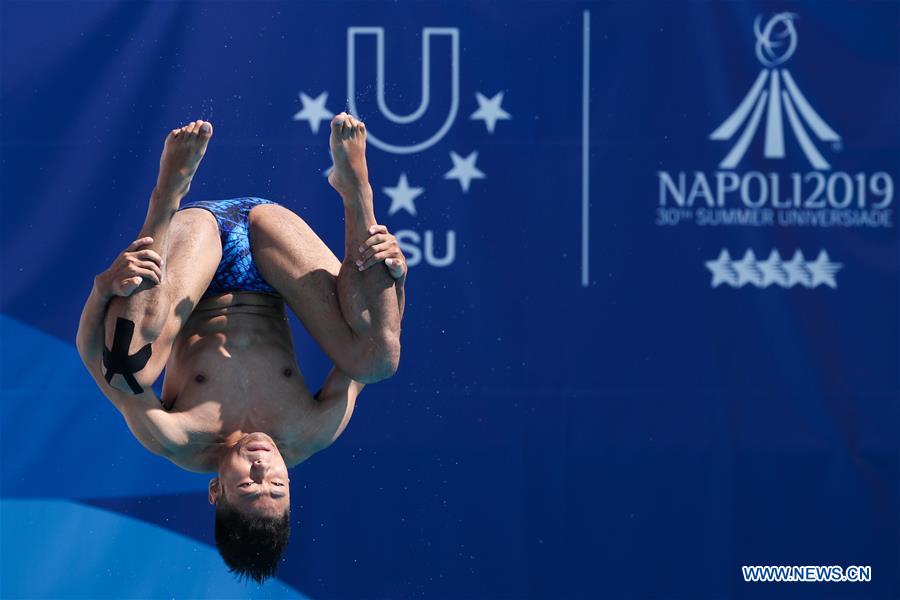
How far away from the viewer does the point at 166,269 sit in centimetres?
375

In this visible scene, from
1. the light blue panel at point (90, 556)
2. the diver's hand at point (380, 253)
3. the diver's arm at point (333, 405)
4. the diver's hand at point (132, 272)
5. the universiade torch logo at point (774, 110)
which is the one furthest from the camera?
the universiade torch logo at point (774, 110)

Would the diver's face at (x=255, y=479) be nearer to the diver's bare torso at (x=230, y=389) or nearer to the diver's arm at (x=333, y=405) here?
the diver's bare torso at (x=230, y=389)

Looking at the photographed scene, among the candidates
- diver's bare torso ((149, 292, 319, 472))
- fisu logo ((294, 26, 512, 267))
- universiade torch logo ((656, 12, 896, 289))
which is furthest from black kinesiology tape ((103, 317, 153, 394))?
universiade torch logo ((656, 12, 896, 289))

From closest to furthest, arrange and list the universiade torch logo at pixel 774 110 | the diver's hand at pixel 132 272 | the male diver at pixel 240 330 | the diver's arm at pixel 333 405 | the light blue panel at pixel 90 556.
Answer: the diver's hand at pixel 132 272
the male diver at pixel 240 330
the diver's arm at pixel 333 405
the light blue panel at pixel 90 556
the universiade torch logo at pixel 774 110

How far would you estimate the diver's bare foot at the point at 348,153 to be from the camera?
3832 millimetres

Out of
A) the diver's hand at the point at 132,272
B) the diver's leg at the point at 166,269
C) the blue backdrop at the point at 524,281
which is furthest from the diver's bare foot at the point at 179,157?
the blue backdrop at the point at 524,281

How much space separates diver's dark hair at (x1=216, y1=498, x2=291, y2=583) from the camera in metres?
3.69

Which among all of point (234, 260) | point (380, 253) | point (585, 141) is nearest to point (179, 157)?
A: point (234, 260)

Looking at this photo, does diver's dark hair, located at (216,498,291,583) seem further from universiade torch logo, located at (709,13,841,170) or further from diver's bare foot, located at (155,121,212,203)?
universiade torch logo, located at (709,13,841,170)

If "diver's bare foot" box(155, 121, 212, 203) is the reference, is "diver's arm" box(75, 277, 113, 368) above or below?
below

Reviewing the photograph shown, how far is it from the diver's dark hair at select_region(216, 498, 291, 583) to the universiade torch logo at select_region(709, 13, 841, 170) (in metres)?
2.46

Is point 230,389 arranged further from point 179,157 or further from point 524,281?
point 524,281

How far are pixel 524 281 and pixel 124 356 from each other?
2047 mm

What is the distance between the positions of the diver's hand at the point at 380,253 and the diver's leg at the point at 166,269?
470mm
